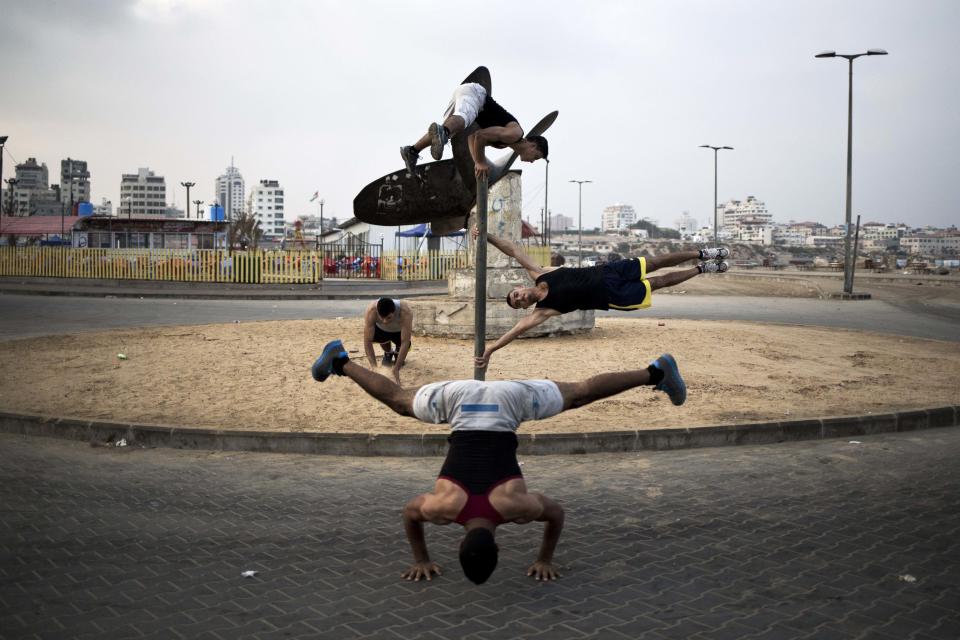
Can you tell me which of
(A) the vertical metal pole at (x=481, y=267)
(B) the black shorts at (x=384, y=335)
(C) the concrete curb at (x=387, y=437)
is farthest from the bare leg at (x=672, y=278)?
(B) the black shorts at (x=384, y=335)

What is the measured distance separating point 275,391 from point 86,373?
3.06m

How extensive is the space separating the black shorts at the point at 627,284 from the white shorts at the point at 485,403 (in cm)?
247

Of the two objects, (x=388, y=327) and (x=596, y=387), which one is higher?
(x=596, y=387)

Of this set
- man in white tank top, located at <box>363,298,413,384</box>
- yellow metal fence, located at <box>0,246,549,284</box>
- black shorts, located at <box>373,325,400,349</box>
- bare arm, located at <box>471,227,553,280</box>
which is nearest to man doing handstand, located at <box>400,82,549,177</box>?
bare arm, located at <box>471,227,553,280</box>

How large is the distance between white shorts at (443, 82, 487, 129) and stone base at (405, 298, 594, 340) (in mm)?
8537

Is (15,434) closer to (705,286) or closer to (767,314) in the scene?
(767,314)

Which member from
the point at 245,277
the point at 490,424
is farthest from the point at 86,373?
the point at 245,277

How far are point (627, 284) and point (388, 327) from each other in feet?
15.6

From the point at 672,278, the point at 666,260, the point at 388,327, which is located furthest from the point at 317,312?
the point at 666,260

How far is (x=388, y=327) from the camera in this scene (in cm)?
1138

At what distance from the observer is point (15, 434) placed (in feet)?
29.3

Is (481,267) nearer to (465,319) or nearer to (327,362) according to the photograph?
(327,362)

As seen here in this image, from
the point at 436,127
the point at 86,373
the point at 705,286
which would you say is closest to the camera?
the point at 436,127

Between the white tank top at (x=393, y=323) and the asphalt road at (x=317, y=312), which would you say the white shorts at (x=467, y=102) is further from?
the asphalt road at (x=317, y=312)
